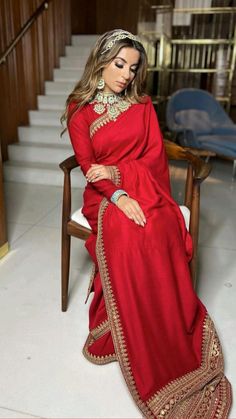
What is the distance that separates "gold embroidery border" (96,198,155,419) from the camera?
48.8 inches

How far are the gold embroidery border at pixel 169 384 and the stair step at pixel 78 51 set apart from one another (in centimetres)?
400

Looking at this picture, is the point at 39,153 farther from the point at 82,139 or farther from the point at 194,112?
the point at 82,139

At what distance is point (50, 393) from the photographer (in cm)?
133

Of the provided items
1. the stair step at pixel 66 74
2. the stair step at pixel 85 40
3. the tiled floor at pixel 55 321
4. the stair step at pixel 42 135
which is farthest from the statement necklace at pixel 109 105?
the stair step at pixel 85 40

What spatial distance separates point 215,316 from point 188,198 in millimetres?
553

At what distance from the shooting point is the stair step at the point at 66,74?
4688 millimetres

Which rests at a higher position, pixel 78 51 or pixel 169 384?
pixel 78 51

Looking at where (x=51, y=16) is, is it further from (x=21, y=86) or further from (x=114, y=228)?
(x=114, y=228)

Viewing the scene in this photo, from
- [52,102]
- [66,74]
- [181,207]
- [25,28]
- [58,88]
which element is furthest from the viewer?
[66,74]

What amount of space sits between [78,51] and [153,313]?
4.38 metres

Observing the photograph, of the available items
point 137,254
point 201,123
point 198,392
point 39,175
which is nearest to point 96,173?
point 137,254

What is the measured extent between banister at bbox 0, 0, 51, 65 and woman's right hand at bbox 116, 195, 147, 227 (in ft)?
9.55

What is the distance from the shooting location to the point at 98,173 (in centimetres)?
144

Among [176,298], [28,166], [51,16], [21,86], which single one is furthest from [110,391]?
[51,16]
